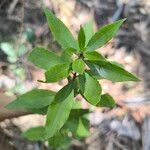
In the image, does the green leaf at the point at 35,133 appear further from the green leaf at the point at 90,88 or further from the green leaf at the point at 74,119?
the green leaf at the point at 90,88

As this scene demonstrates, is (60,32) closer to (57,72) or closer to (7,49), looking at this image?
(57,72)

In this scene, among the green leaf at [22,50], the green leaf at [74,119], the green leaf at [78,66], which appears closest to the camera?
the green leaf at [78,66]

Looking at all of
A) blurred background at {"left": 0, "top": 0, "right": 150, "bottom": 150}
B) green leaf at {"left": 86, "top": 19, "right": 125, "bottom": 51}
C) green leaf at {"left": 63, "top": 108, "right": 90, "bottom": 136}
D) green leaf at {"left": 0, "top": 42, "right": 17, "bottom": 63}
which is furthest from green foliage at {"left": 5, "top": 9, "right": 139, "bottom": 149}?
green leaf at {"left": 0, "top": 42, "right": 17, "bottom": 63}

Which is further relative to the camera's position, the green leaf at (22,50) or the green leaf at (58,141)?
the green leaf at (22,50)

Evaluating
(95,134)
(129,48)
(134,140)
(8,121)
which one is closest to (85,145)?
(95,134)

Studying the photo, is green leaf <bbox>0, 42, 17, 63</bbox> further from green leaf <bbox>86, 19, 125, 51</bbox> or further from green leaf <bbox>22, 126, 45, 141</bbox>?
green leaf <bbox>86, 19, 125, 51</bbox>

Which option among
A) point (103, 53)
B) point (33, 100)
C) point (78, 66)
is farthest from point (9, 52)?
point (78, 66)

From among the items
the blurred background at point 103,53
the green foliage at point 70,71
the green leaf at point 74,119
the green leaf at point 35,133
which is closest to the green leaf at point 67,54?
the green foliage at point 70,71
